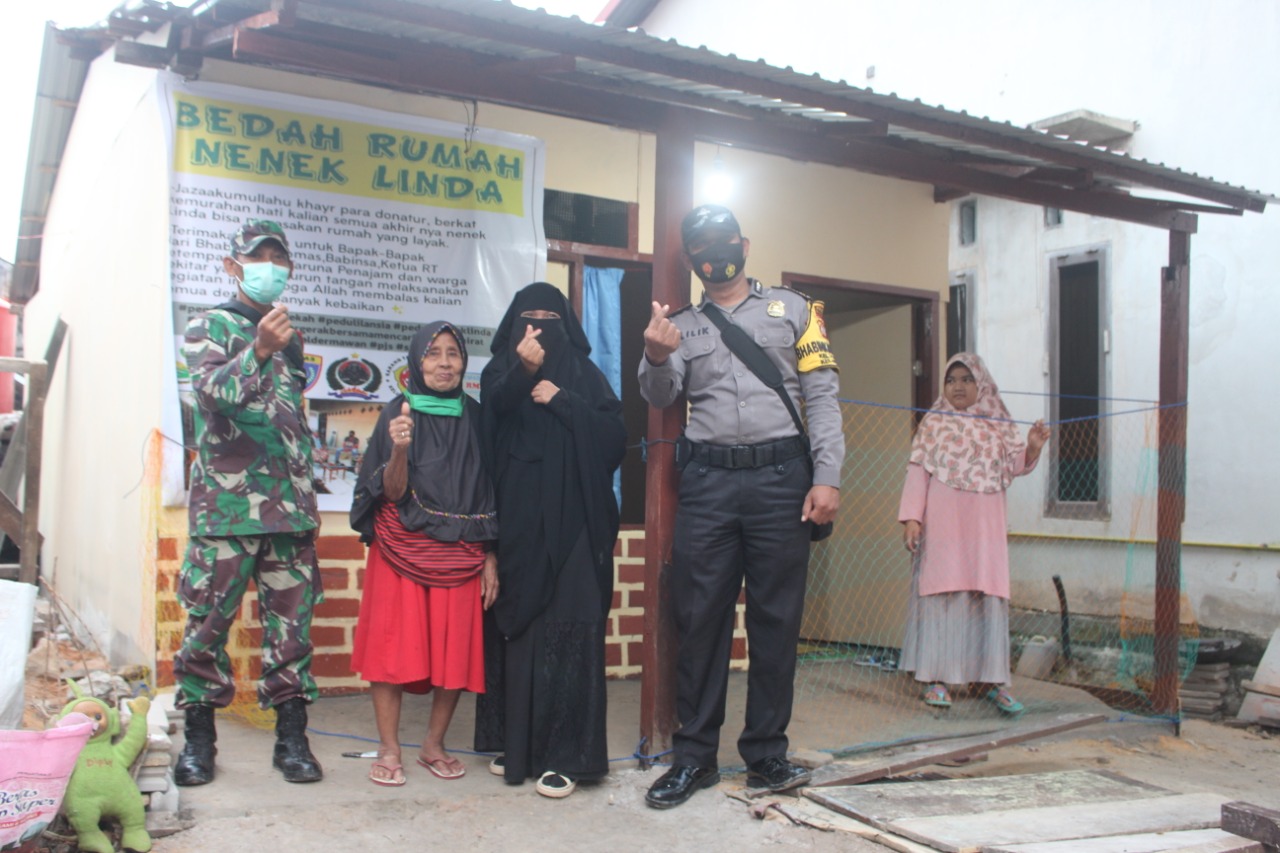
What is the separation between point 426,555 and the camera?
382 cm

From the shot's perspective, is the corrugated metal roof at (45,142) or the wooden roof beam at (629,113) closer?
the wooden roof beam at (629,113)

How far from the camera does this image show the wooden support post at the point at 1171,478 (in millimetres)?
5629

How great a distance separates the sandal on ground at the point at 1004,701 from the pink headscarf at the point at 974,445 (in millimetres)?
967

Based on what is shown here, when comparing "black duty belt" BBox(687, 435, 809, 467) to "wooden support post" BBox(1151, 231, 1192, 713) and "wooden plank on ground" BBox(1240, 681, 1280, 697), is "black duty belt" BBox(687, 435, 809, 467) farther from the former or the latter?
"wooden plank on ground" BBox(1240, 681, 1280, 697)

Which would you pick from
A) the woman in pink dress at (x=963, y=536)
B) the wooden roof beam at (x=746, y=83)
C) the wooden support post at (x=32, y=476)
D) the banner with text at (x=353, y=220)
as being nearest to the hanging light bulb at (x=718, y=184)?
the banner with text at (x=353, y=220)

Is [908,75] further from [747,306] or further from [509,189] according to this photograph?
[747,306]

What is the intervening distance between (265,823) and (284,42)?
243 cm

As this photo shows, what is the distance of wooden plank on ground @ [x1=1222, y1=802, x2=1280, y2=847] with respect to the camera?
333 cm

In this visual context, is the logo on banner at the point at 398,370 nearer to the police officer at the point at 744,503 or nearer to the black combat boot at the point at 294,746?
the police officer at the point at 744,503

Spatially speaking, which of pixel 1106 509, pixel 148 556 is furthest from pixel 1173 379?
pixel 148 556

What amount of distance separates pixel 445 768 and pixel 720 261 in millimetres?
1997

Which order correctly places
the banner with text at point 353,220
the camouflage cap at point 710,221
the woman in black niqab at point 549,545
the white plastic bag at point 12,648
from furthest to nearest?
the banner with text at point 353,220
the camouflage cap at point 710,221
the woman in black niqab at point 549,545
the white plastic bag at point 12,648

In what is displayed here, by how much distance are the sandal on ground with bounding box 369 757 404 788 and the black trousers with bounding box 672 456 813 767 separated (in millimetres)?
935

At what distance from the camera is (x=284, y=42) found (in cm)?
365
